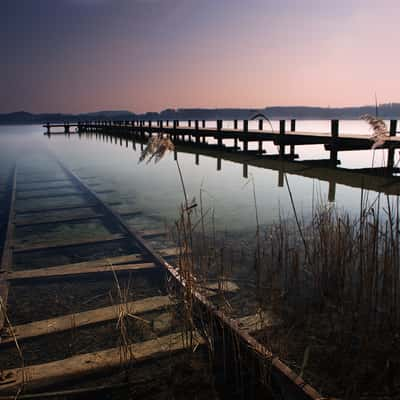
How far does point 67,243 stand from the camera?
6109 millimetres

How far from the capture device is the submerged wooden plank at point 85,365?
2.66m

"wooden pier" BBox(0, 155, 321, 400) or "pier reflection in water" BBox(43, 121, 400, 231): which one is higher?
"pier reflection in water" BBox(43, 121, 400, 231)

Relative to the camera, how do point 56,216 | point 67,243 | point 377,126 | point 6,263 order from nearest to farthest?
1. point 377,126
2. point 6,263
3. point 67,243
4. point 56,216

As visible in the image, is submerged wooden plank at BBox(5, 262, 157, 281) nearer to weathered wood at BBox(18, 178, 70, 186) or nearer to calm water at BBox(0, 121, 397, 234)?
calm water at BBox(0, 121, 397, 234)

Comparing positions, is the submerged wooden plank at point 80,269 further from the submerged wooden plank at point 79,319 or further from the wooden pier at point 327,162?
the wooden pier at point 327,162

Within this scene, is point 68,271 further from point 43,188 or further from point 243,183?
point 243,183

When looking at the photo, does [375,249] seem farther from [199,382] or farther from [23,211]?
[23,211]

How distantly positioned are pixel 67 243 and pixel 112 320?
2.88 m

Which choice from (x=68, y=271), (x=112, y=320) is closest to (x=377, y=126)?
(x=112, y=320)

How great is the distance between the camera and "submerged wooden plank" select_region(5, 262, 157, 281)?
15.5 ft

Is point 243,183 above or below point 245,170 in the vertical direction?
below

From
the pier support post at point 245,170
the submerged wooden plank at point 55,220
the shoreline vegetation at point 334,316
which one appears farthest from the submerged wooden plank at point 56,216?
the pier support post at point 245,170

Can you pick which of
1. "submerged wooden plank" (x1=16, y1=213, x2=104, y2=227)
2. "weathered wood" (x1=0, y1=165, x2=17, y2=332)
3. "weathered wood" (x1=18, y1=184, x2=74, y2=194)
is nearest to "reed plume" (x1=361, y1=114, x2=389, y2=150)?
"weathered wood" (x1=0, y1=165, x2=17, y2=332)

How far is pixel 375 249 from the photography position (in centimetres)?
333
